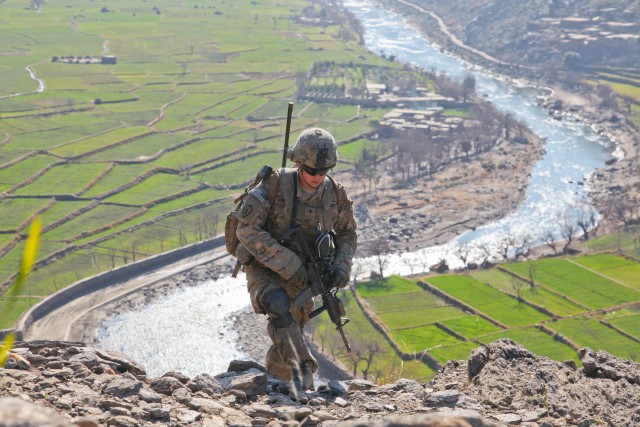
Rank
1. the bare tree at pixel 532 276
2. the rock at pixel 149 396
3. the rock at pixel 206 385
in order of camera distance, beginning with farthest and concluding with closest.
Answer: the bare tree at pixel 532 276 → the rock at pixel 206 385 → the rock at pixel 149 396

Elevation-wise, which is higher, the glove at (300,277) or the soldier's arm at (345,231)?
the soldier's arm at (345,231)

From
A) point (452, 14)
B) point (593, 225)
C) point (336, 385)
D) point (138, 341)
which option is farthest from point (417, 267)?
point (452, 14)

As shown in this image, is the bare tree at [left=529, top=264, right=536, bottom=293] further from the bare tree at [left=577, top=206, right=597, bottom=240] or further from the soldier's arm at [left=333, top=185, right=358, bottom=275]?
the soldier's arm at [left=333, top=185, right=358, bottom=275]

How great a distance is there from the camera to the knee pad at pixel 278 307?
37.7ft

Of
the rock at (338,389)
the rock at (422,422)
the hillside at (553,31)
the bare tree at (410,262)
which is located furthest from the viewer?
the hillside at (553,31)

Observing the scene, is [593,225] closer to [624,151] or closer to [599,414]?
[624,151]

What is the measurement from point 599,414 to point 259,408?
3.77 m

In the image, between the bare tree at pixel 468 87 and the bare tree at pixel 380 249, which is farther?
the bare tree at pixel 468 87

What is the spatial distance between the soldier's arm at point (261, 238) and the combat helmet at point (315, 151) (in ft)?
2.19

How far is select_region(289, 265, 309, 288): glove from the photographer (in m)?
11.7

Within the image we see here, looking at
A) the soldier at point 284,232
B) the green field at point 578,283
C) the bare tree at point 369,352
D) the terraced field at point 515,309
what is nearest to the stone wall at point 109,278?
the terraced field at point 515,309

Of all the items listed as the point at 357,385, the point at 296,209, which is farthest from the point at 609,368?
the point at 296,209

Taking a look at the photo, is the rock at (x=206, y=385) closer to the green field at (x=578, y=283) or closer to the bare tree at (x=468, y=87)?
the green field at (x=578, y=283)

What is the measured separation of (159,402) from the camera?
30.8 feet
